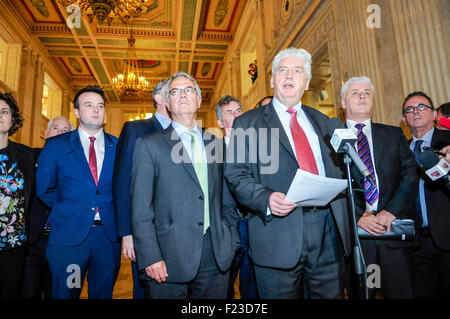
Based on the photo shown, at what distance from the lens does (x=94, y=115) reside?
1821 millimetres

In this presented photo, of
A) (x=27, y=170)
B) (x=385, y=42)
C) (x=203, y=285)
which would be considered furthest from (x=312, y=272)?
(x=385, y=42)

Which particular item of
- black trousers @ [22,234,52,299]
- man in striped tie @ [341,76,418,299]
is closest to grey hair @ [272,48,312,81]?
man in striped tie @ [341,76,418,299]

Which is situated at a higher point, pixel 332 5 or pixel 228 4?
pixel 228 4

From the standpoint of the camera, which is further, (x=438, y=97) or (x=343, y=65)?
(x=343, y=65)

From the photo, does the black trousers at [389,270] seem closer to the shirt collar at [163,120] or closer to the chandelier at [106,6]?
the shirt collar at [163,120]

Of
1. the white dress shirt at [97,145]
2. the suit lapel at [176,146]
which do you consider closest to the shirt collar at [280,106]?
the suit lapel at [176,146]

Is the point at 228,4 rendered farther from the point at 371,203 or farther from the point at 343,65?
the point at 371,203

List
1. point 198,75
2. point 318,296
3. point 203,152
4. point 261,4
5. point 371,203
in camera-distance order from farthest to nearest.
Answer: point 198,75
point 261,4
point 371,203
point 203,152
point 318,296

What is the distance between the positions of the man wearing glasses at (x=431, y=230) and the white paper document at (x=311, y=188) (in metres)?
1.13

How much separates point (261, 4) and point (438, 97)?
19.2ft

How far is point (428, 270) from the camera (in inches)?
74.5

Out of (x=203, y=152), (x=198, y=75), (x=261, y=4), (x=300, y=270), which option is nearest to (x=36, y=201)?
(x=203, y=152)

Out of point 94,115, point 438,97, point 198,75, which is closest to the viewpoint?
point 94,115

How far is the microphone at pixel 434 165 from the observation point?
1075mm
